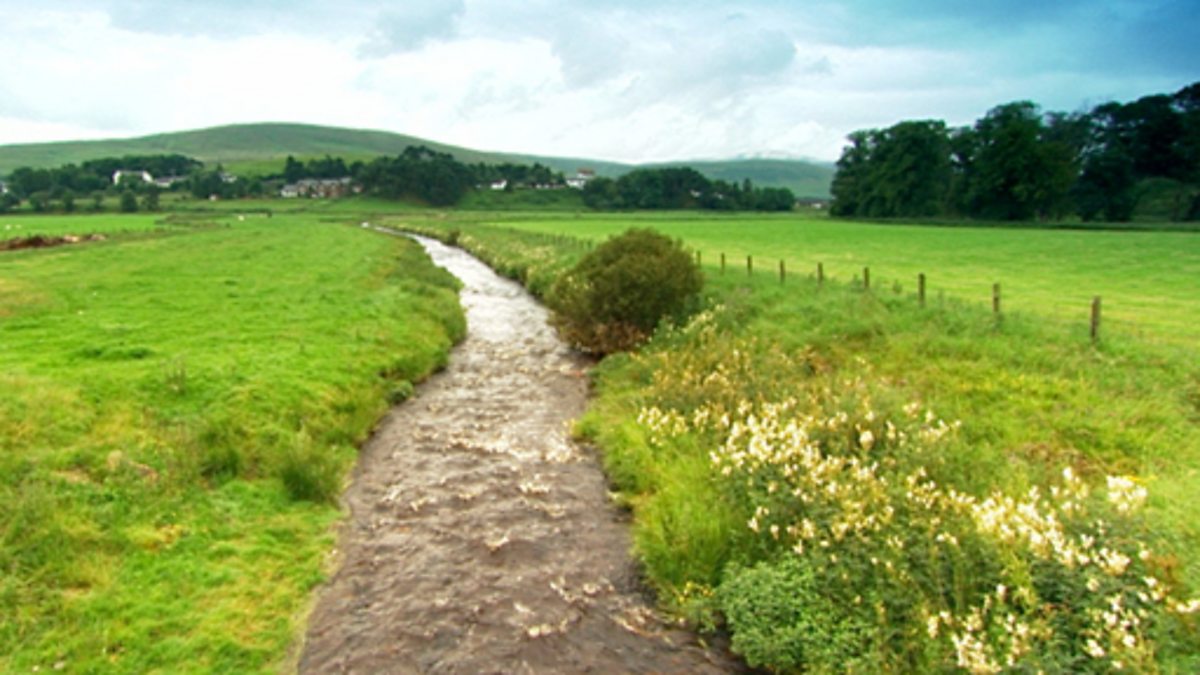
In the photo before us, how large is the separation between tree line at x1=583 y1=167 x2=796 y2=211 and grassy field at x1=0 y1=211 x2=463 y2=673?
135678mm

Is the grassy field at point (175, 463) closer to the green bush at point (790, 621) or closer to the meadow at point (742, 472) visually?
the meadow at point (742, 472)

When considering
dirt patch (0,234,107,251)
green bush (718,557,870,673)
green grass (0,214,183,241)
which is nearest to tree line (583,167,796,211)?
green grass (0,214,183,241)

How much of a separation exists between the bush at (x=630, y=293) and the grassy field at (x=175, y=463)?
16.1 ft

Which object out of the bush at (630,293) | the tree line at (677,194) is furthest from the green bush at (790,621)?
the tree line at (677,194)

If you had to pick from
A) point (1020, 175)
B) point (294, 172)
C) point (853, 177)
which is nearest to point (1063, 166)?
point (1020, 175)

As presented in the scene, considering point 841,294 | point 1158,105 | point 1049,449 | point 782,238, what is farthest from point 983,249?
point 1158,105

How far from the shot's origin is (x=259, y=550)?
33.4 feet

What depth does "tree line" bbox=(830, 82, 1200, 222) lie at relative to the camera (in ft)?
277

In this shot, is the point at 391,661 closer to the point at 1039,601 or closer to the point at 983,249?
the point at 1039,601

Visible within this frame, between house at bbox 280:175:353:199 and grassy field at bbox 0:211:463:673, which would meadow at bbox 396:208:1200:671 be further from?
house at bbox 280:175:353:199

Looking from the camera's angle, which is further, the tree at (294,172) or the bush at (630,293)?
the tree at (294,172)

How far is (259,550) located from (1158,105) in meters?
112

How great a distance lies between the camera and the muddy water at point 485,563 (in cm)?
826

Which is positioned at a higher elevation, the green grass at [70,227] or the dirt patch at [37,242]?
the green grass at [70,227]
